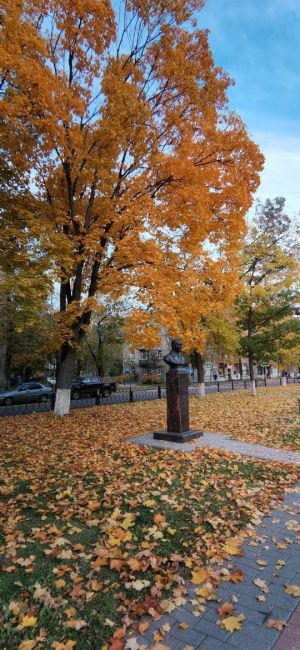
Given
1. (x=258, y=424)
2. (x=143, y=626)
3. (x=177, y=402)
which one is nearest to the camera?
(x=143, y=626)

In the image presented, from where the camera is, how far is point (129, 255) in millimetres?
11164

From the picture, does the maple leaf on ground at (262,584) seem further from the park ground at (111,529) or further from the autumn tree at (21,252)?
the autumn tree at (21,252)

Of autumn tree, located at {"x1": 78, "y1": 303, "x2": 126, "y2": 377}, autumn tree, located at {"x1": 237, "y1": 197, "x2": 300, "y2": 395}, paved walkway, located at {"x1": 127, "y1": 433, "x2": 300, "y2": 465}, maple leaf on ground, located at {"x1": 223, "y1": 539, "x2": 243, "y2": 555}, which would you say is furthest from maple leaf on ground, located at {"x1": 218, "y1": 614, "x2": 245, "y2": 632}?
autumn tree, located at {"x1": 78, "y1": 303, "x2": 126, "y2": 377}

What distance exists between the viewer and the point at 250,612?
2.91 metres

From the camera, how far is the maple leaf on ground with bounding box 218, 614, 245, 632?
2.71 metres

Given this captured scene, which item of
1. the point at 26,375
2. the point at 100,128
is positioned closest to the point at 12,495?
the point at 100,128

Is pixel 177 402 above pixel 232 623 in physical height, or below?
above

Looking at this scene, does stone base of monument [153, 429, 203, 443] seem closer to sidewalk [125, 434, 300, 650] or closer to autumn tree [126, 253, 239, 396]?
autumn tree [126, 253, 239, 396]

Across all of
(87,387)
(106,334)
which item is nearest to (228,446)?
(87,387)

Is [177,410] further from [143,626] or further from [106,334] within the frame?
[106,334]

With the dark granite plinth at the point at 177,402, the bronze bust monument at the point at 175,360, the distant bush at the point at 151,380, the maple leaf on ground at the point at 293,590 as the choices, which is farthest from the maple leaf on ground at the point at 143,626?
the distant bush at the point at 151,380

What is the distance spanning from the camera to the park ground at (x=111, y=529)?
288cm

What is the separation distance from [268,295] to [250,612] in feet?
66.9

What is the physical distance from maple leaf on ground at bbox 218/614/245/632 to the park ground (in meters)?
0.27
